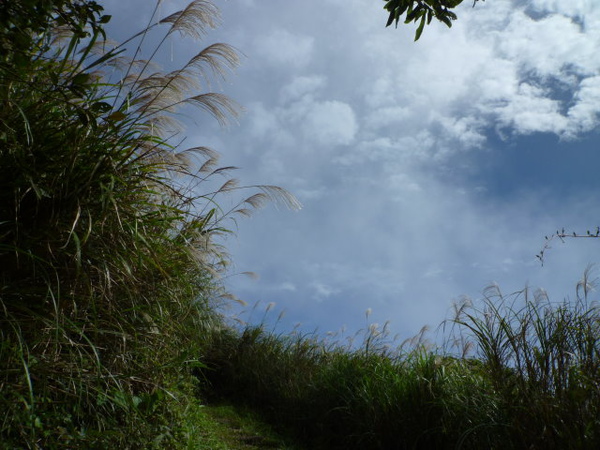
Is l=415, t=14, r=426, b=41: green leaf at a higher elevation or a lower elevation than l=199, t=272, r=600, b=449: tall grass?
higher

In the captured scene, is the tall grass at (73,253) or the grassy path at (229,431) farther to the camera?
the grassy path at (229,431)

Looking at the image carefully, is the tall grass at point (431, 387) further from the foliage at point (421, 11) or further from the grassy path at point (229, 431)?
the foliage at point (421, 11)

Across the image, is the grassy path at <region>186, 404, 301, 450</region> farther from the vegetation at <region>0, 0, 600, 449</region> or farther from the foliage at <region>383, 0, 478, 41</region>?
the foliage at <region>383, 0, 478, 41</region>

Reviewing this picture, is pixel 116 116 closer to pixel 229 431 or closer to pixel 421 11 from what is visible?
pixel 421 11

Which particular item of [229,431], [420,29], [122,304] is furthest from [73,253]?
[229,431]

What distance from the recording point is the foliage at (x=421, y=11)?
303cm

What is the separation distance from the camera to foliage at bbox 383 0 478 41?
3029 millimetres

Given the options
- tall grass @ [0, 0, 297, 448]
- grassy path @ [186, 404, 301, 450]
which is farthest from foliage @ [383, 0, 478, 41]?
grassy path @ [186, 404, 301, 450]

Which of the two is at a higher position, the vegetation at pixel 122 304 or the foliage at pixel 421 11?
the foliage at pixel 421 11

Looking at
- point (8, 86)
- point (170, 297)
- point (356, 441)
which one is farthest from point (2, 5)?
point (356, 441)

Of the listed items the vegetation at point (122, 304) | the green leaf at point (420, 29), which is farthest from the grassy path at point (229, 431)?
the green leaf at point (420, 29)

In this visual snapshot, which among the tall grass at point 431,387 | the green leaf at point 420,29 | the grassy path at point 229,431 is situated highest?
the green leaf at point 420,29

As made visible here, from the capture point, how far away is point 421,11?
305 centimetres

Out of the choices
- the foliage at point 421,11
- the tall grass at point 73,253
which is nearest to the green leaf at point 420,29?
the foliage at point 421,11
